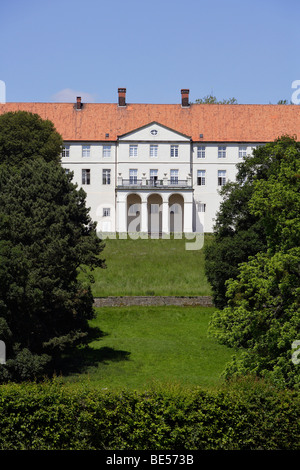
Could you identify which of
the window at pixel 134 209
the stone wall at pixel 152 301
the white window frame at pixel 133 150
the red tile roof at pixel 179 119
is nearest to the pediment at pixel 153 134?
the white window frame at pixel 133 150

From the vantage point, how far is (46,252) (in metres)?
30.6

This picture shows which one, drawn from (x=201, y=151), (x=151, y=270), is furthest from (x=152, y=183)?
(x=151, y=270)

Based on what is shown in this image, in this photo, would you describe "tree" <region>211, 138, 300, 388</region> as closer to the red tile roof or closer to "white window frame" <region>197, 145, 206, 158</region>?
"white window frame" <region>197, 145, 206, 158</region>

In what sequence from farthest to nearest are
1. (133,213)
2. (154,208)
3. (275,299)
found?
(154,208)
(133,213)
(275,299)

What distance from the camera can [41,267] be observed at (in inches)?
1195

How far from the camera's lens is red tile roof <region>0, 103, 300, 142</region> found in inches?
2835

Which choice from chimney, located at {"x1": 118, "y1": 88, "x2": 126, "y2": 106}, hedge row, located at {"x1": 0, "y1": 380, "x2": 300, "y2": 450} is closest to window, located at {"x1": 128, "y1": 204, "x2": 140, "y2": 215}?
chimney, located at {"x1": 118, "y1": 88, "x2": 126, "y2": 106}

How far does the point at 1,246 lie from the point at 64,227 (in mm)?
6625

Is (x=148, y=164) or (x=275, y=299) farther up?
(x=148, y=164)

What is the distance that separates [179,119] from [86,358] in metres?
45.4

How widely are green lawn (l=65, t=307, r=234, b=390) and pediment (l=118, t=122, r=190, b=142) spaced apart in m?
32.3

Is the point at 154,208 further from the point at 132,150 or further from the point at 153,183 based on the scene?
the point at 132,150

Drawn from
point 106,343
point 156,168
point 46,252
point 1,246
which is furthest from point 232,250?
point 156,168

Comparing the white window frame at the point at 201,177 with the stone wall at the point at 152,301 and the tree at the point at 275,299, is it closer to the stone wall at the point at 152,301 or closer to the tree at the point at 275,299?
the stone wall at the point at 152,301
